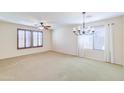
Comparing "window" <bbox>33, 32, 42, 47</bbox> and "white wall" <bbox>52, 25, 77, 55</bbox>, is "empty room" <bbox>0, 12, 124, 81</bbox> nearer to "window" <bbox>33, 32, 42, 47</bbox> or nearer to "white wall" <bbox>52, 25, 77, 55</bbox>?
"white wall" <bbox>52, 25, 77, 55</bbox>

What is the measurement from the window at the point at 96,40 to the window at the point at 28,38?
3271 mm

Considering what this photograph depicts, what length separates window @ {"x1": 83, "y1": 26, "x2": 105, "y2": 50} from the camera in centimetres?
375

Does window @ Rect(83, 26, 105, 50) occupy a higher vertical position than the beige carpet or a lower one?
higher

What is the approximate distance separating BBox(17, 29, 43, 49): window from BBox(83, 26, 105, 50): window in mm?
3271

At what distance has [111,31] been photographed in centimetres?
420

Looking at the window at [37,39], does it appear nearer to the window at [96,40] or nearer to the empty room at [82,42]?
the empty room at [82,42]

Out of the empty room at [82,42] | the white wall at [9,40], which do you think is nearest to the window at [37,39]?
the white wall at [9,40]

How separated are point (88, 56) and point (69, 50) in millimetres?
804

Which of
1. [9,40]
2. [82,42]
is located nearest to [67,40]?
[82,42]

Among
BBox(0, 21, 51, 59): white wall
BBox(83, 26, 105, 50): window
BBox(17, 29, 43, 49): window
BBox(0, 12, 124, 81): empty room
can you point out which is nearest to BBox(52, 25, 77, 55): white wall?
BBox(0, 12, 124, 81): empty room

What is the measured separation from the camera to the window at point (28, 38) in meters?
5.88
